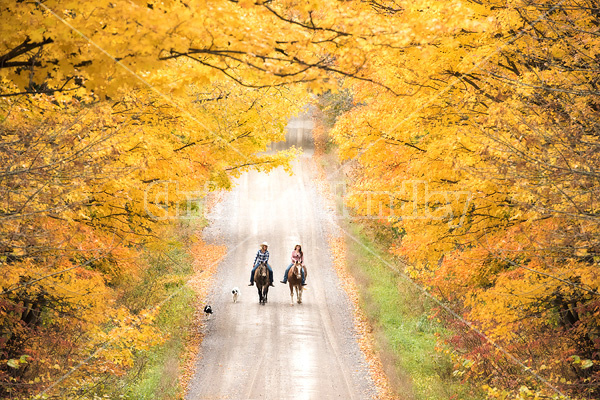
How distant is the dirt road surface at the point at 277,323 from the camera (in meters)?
15.1

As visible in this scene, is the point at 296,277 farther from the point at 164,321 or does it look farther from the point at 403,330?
the point at 164,321

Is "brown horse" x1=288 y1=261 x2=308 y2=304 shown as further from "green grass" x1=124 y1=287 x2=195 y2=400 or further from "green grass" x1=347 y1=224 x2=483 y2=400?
"green grass" x1=124 y1=287 x2=195 y2=400

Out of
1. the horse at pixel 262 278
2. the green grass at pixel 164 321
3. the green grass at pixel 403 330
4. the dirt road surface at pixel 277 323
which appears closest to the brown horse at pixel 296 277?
the dirt road surface at pixel 277 323

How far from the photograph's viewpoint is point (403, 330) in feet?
61.6

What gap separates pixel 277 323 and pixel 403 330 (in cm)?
422

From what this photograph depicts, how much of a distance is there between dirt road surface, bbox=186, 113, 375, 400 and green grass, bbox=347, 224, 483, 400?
0.90m

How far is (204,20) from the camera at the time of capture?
5.55m

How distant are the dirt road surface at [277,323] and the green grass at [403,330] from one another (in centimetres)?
90

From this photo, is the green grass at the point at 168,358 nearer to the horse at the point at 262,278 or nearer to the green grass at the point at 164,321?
the green grass at the point at 164,321

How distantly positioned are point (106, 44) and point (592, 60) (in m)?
6.21

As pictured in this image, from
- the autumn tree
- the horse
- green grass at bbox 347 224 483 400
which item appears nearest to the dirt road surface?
the horse

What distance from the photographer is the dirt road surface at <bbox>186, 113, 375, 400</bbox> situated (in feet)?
49.6

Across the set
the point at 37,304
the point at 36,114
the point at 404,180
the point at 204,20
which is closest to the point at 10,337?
the point at 37,304

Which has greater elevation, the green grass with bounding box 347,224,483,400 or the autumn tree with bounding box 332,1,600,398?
the autumn tree with bounding box 332,1,600,398
